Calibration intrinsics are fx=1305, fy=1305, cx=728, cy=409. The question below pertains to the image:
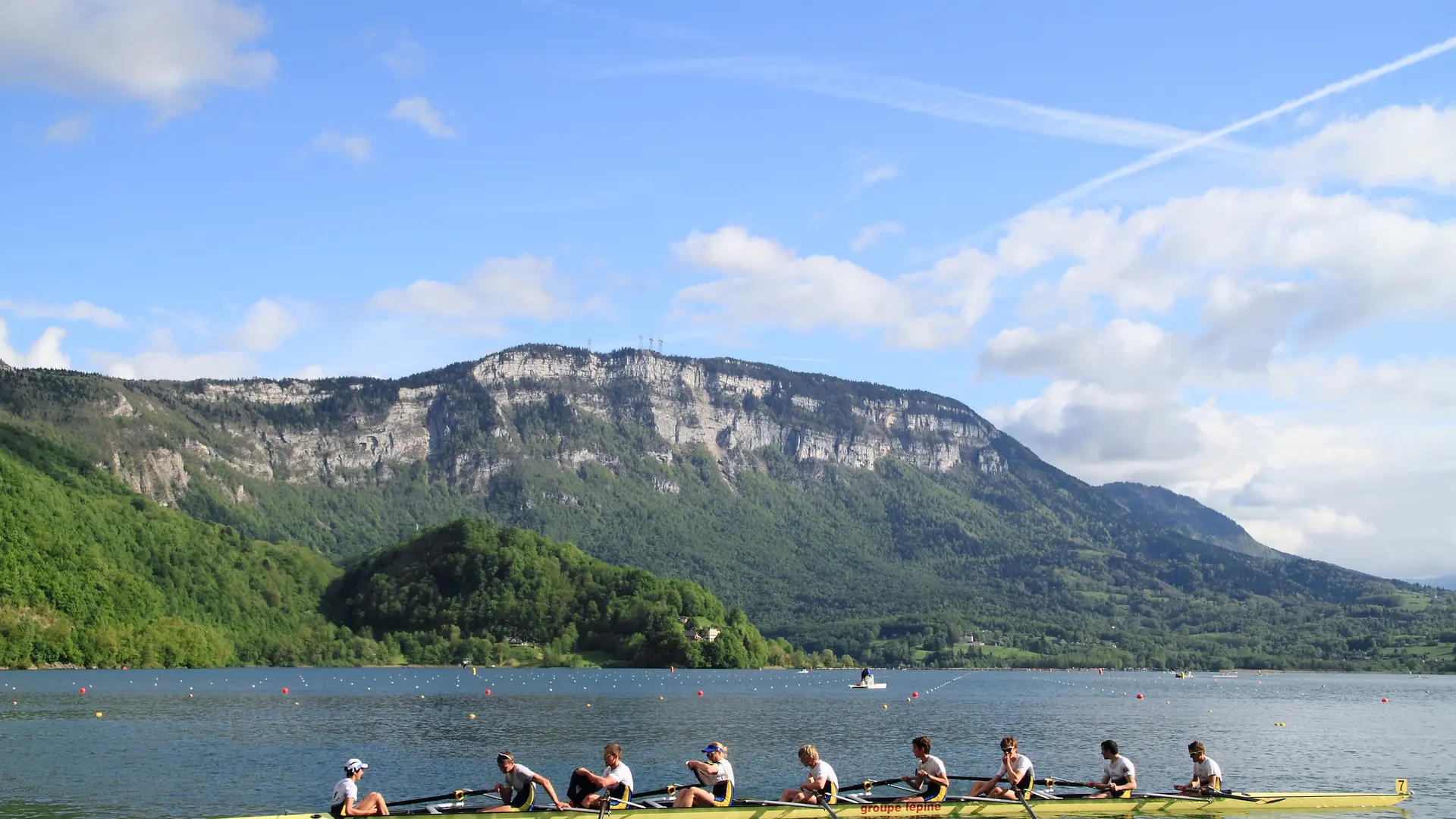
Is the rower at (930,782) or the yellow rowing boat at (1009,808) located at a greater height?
the rower at (930,782)

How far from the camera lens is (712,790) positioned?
38406 millimetres

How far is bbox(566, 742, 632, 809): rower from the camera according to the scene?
3731 centimetres

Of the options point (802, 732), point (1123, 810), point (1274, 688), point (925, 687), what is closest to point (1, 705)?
point (802, 732)

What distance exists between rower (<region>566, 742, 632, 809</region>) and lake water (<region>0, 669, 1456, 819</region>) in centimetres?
1507

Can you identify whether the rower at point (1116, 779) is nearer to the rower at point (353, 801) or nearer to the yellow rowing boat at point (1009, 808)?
the yellow rowing boat at point (1009, 808)

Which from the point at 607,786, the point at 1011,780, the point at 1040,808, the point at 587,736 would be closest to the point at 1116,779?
the point at 1040,808

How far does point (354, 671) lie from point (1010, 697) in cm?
10389

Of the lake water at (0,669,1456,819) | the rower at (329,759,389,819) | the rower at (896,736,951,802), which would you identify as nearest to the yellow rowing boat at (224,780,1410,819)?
the rower at (896,736,951,802)

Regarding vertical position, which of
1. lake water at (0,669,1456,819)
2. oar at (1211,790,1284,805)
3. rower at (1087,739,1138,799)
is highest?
rower at (1087,739,1138,799)

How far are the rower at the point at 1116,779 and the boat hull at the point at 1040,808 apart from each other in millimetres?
306

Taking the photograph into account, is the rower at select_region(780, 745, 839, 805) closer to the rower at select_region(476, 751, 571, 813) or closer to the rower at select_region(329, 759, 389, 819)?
the rower at select_region(476, 751, 571, 813)

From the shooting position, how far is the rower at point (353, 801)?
118 feet

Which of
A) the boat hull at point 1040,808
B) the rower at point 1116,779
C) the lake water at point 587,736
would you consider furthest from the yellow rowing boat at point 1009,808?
the lake water at point 587,736

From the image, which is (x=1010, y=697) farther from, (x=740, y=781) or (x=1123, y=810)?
(x=1123, y=810)
